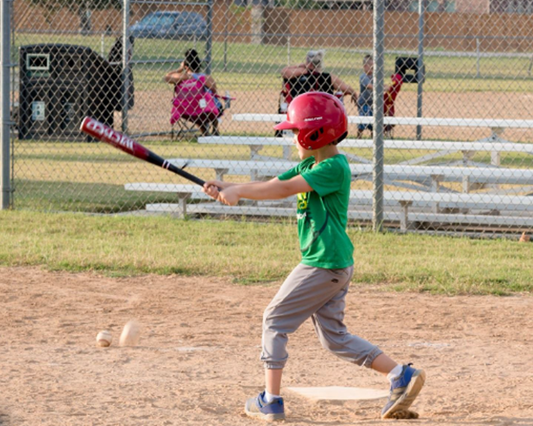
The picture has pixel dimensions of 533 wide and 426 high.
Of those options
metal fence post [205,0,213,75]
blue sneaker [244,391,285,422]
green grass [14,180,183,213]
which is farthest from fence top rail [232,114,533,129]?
blue sneaker [244,391,285,422]

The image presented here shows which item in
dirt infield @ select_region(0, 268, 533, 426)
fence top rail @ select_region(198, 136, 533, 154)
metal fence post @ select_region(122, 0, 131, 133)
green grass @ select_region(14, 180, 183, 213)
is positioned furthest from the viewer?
metal fence post @ select_region(122, 0, 131, 133)

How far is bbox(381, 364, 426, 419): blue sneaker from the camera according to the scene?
4.09m

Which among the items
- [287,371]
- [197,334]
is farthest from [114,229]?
[287,371]

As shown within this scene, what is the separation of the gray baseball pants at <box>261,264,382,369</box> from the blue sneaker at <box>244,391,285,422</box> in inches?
6.0

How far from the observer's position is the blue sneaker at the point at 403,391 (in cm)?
409

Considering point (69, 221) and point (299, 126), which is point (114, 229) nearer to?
point (69, 221)

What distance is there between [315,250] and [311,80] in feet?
33.4

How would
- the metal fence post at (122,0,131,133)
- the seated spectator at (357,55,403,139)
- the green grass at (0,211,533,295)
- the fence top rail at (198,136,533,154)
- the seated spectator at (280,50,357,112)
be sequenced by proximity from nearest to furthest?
the green grass at (0,211,533,295) < the fence top rail at (198,136,533,154) < the seated spectator at (280,50,357,112) < the metal fence post at (122,0,131,133) < the seated spectator at (357,55,403,139)

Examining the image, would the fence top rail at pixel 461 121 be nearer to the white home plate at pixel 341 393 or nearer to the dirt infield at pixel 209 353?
the dirt infield at pixel 209 353

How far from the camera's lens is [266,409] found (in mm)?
4039

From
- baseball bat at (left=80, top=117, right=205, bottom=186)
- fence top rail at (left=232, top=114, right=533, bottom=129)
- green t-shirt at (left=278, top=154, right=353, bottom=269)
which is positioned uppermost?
fence top rail at (left=232, top=114, right=533, bottom=129)

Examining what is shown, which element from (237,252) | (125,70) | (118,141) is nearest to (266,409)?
(118,141)

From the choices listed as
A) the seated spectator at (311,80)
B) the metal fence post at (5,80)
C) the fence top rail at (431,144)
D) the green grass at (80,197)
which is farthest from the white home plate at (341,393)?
the seated spectator at (311,80)

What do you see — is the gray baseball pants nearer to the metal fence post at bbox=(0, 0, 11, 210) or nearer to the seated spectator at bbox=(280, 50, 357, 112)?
the metal fence post at bbox=(0, 0, 11, 210)
